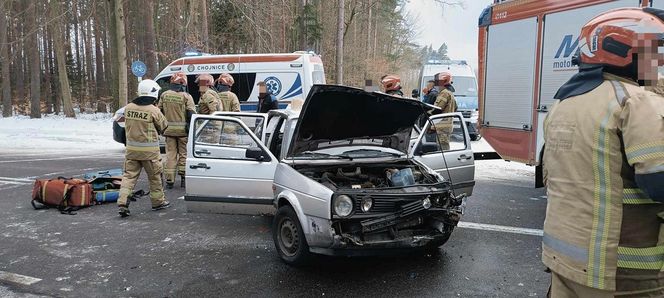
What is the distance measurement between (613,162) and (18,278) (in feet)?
15.3

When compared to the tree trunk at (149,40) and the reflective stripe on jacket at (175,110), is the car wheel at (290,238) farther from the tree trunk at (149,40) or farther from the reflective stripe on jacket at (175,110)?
the tree trunk at (149,40)

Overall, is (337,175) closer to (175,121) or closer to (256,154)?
(256,154)

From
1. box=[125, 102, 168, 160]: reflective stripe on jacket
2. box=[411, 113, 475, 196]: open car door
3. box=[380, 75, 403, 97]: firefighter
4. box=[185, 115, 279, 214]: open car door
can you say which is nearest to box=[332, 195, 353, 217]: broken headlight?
box=[185, 115, 279, 214]: open car door

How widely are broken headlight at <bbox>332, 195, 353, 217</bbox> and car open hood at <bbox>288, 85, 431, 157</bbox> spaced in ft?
Result: 3.18

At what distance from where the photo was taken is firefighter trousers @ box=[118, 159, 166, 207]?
6293 millimetres

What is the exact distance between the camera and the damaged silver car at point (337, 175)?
12.9ft

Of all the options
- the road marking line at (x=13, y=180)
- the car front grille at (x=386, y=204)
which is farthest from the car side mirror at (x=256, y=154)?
the road marking line at (x=13, y=180)

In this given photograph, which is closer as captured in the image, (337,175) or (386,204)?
(386,204)

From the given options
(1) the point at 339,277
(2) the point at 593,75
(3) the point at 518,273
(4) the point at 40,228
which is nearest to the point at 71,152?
(4) the point at 40,228

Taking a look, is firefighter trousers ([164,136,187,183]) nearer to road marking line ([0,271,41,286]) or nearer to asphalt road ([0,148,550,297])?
asphalt road ([0,148,550,297])

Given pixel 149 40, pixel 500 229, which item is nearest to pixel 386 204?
pixel 500 229

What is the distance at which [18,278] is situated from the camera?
13.7 ft

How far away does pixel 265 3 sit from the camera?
67.6 feet

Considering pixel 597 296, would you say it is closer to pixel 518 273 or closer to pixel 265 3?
pixel 518 273
